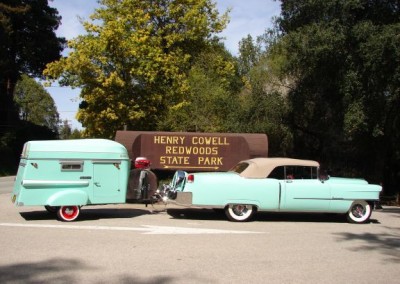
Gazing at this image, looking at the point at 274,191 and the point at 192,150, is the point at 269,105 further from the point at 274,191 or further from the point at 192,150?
the point at 274,191

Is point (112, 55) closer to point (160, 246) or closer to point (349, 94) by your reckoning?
point (349, 94)

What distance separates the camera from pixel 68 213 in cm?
1102

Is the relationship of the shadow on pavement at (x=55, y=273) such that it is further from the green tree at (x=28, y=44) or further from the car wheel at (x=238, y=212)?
the green tree at (x=28, y=44)

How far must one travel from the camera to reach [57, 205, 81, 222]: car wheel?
10.9m

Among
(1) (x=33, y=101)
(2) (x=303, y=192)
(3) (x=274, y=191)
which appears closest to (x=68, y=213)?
(3) (x=274, y=191)

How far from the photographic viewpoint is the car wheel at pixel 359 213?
470 inches

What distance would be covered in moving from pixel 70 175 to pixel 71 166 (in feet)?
0.68

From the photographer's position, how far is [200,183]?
1120 cm

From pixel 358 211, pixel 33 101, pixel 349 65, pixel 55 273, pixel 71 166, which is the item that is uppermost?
pixel 33 101

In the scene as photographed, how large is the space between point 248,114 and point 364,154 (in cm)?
577

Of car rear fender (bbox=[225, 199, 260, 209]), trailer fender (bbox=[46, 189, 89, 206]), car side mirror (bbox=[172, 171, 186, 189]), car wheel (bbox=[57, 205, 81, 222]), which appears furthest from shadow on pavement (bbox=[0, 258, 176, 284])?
car side mirror (bbox=[172, 171, 186, 189])

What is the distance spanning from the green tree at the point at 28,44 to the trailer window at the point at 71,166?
35.8 meters

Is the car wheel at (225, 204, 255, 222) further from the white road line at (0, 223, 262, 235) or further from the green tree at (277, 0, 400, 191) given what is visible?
the green tree at (277, 0, 400, 191)

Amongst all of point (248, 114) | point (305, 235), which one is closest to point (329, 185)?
point (305, 235)
